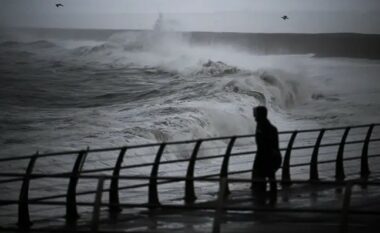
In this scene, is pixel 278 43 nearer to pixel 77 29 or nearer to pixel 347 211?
pixel 77 29

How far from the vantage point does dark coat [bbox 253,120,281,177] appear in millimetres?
7105

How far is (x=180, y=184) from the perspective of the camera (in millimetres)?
11484

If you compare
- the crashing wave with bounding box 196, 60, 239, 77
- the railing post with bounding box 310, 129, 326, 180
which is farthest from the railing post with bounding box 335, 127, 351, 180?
the crashing wave with bounding box 196, 60, 239, 77

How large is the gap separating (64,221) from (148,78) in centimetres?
3432

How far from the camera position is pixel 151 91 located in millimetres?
33938

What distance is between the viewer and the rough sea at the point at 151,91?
20531mm

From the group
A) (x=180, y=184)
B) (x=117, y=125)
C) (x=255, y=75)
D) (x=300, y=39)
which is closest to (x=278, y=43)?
(x=300, y=39)

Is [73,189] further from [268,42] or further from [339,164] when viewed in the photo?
[268,42]

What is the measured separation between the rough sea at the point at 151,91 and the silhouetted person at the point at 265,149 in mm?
10493

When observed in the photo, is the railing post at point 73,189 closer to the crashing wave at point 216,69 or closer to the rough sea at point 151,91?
the rough sea at point 151,91

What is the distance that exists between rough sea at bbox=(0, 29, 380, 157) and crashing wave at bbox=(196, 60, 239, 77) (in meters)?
0.11

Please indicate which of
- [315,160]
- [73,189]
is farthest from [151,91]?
[73,189]

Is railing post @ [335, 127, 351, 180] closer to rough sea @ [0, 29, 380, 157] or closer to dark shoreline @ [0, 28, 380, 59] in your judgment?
rough sea @ [0, 29, 380, 157]

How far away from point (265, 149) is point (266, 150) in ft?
0.07
